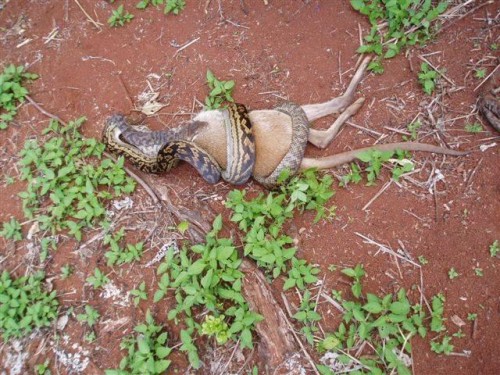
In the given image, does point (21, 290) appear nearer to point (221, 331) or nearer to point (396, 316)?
point (221, 331)

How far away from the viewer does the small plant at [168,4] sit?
4656 mm

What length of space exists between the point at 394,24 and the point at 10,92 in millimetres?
4503

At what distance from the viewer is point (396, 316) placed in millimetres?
3188

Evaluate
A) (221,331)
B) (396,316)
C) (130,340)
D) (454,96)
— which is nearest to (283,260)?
(221,331)

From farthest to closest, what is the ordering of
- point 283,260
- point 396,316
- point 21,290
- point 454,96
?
point 454,96
point 21,290
point 283,260
point 396,316

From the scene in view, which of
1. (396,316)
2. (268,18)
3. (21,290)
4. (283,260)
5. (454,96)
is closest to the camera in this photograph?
(396,316)

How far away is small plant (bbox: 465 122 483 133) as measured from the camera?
377cm

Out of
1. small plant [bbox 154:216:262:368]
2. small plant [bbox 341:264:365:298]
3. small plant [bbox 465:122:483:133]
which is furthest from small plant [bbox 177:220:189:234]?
small plant [bbox 465:122:483:133]

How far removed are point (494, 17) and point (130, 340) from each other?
4.89 metres

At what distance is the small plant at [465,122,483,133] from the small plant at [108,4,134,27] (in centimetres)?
403

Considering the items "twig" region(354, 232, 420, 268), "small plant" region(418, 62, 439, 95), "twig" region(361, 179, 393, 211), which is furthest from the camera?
"small plant" region(418, 62, 439, 95)

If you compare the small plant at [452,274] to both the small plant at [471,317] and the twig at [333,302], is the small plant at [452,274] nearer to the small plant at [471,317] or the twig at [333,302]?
the small plant at [471,317]

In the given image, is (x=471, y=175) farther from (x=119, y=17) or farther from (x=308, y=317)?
(x=119, y=17)

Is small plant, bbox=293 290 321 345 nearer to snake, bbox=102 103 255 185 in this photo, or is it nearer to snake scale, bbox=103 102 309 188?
snake scale, bbox=103 102 309 188
